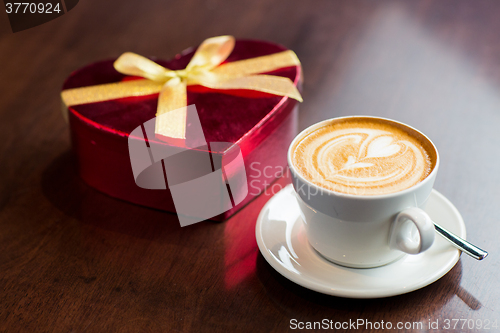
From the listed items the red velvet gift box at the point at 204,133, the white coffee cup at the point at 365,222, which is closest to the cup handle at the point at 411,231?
the white coffee cup at the point at 365,222

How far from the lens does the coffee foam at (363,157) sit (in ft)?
1.63

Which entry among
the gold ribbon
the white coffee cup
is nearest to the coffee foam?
the white coffee cup

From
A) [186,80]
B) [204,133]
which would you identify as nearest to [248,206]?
[204,133]

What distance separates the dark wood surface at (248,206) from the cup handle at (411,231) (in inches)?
2.3

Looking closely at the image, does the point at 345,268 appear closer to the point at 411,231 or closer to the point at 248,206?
the point at 411,231

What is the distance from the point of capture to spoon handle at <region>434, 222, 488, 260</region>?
1.64ft

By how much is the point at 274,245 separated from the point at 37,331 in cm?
27

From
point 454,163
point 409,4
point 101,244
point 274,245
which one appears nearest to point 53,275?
point 101,244

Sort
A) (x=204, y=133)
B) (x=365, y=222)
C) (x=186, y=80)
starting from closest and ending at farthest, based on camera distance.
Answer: (x=365, y=222) → (x=204, y=133) → (x=186, y=80)

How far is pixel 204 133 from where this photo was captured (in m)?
0.61

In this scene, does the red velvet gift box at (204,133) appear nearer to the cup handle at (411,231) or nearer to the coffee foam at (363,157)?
the coffee foam at (363,157)

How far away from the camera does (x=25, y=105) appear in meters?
0.88

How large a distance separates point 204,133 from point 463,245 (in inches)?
13.1

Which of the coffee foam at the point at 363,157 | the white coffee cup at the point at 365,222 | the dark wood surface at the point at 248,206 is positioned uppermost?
the coffee foam at the point at 363,157
